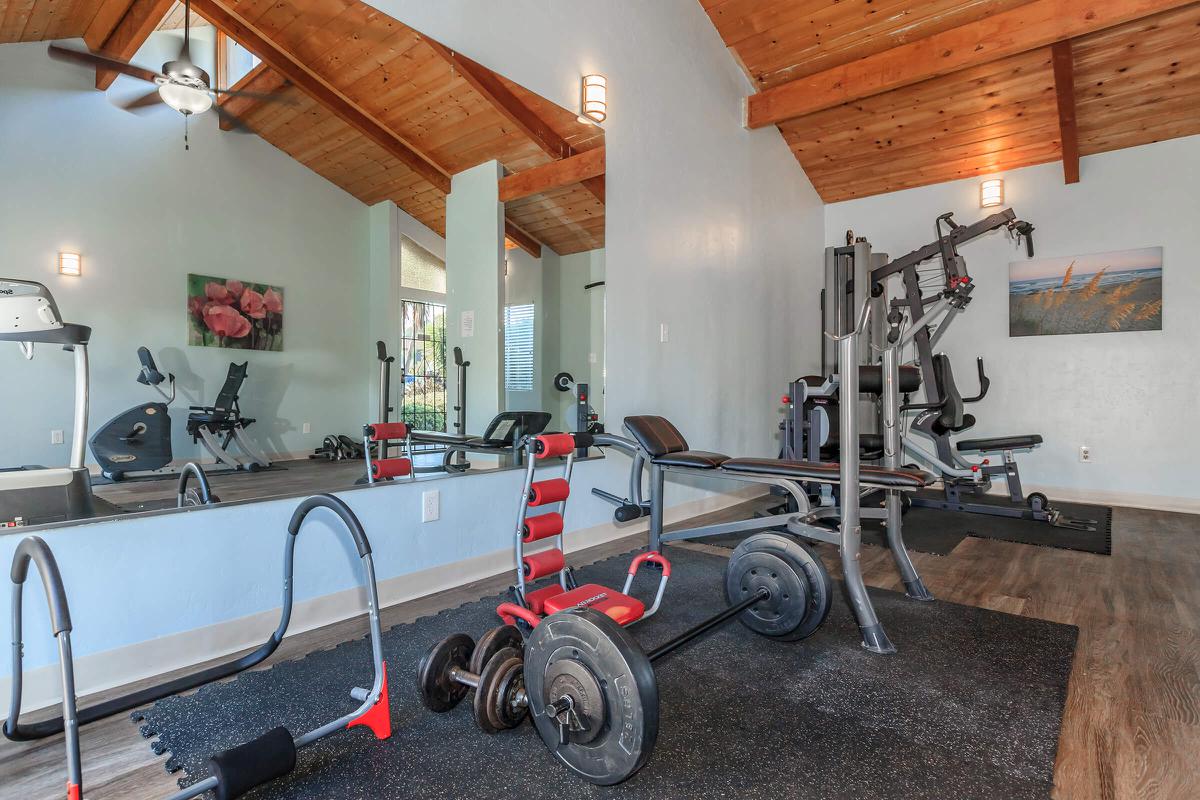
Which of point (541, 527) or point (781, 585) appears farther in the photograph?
point (541, 527)

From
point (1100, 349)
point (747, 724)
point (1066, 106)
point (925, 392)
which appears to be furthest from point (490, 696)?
point (1100, 349)

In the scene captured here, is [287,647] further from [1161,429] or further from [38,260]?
[1161,429]

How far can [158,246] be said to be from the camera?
1.60m

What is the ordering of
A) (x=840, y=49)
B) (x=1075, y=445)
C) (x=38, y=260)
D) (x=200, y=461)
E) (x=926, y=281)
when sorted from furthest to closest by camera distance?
(x=926, y=281)
(x=1075, y=445)
(x=840, y=49)
(x=200, y=461)
(x=38, y=260)

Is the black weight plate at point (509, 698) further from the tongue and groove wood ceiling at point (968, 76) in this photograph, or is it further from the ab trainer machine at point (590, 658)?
the tongue and groove wood ceiling at point (968, 76)

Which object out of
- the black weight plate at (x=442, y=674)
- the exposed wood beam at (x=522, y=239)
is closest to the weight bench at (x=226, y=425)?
the black weight plate at (x=442, y=674)

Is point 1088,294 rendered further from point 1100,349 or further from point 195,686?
point 195,686

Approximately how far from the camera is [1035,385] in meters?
4.65

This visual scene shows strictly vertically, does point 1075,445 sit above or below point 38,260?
below

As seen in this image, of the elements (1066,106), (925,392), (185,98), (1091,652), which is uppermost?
(1066,106)

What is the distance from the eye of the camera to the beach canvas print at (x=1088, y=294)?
166 inches

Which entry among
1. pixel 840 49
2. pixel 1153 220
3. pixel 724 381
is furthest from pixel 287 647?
pixel 1153 220

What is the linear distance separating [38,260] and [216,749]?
123 centimetres

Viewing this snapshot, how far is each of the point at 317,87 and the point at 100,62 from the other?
2.00 feet
